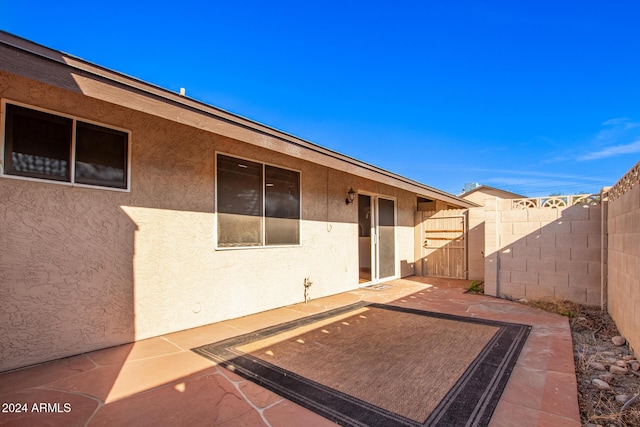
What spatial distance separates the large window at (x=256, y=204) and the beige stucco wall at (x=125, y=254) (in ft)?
0.59

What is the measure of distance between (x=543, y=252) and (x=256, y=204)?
5.85 metres

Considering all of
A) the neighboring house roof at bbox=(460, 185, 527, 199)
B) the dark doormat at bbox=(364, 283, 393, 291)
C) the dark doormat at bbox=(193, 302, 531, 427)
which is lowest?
the dark doormat at bbox=(364, 283, 393, 291)

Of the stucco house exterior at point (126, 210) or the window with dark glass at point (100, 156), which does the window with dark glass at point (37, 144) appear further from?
the window with dark glass at point (100, 156)

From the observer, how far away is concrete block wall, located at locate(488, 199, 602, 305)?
5727 mm

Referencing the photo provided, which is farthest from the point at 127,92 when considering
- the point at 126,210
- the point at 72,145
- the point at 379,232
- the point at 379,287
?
the point at 379,232

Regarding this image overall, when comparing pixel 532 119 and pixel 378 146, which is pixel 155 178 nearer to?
pixel 532 119

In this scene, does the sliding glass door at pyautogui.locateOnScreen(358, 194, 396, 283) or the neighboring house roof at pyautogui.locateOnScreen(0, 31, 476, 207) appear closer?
the neighboring house roof at pyautogui.locateOnScreen(0, 31, 476, 207)

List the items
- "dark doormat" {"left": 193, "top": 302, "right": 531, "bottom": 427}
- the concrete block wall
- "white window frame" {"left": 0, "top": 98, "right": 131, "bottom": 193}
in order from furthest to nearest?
the concrete block wall < "white window frame" {"left": 0, "top": 98, "right": 131, "bottom": 193} < "dark doormat" {"left": 193, "top": 302, "right": 531, "bottom": 427}

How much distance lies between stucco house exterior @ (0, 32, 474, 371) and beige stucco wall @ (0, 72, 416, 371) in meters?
0.01

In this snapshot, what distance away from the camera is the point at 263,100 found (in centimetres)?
1387

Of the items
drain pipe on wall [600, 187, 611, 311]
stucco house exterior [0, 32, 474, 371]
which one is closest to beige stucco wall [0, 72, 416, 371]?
stucco house exterior [0, 32, 474, 371]

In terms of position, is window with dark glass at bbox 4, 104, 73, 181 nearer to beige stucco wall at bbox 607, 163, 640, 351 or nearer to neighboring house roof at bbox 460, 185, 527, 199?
beige stucco wall at bbox 607, 163, 640, 351

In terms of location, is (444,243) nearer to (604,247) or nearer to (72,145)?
(604,247)

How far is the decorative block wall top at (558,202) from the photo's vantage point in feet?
19.1
